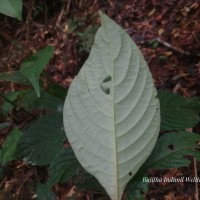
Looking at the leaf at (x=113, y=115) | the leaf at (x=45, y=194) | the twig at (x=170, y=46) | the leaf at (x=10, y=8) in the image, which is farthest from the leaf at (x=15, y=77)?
the twig at (x=170, y=46)

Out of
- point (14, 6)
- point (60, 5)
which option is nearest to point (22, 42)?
point (60, 5)

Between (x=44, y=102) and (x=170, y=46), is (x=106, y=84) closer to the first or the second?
(x=44, y=102)

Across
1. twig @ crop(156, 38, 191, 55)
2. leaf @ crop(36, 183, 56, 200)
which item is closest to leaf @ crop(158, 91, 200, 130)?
Result: leaf @ crop(36, 183, 56, 200)

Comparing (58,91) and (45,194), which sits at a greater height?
(58,91)

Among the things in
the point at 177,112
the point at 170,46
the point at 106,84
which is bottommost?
the point at 106,84

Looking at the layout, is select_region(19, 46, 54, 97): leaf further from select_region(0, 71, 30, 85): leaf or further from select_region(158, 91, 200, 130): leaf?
select_region(158, 91, 200, 130): leaf

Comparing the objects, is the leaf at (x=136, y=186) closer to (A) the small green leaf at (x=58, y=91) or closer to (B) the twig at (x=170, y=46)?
(A) the small green leaf at (x=58, y=91)

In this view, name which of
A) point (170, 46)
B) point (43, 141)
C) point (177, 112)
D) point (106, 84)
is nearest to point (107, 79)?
point (106, 84)

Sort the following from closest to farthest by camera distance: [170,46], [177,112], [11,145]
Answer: [177,112]
[11,145]
[170,46]
